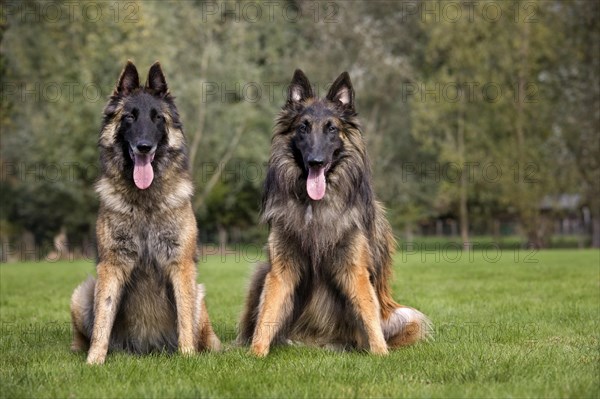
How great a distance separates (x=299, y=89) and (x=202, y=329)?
2.40 meters

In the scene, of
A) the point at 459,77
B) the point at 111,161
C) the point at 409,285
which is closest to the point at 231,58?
the point at 459,77

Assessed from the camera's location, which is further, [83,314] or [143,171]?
[83,314]

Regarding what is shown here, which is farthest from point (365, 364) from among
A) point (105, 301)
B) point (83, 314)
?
point (83, 314)

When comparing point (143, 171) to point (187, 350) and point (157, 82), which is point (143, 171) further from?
point (187, 350)

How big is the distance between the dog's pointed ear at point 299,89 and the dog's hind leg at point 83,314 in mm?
2539

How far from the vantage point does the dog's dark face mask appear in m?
5.78

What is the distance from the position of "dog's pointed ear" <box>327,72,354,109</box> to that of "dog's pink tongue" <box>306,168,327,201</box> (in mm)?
705

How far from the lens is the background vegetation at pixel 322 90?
28.1 metres

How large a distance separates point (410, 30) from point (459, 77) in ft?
20.2

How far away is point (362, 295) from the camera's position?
236 inches

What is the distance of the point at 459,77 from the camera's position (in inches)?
1284

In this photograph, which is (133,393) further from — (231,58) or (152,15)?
(231,58)

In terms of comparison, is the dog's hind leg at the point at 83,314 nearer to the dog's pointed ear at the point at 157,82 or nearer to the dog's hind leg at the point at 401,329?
the dog's pointed ear at the point at 157,82

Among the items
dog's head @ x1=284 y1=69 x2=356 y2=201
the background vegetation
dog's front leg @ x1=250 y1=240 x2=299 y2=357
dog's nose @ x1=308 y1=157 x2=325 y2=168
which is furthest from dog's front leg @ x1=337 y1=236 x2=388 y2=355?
the background vegetation
